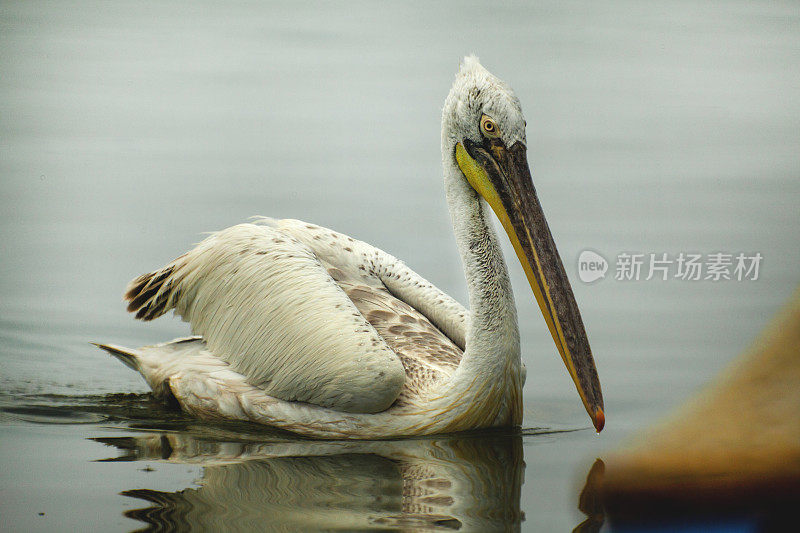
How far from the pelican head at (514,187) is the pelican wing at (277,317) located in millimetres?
649

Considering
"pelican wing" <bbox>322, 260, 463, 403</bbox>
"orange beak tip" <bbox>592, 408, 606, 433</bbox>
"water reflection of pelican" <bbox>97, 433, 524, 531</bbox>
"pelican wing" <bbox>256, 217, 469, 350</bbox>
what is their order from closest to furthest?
1. "water reflection of pelican" <bbox>97, 433, 524, 531</bbox>
2. "orange beak tip" <bbox>592, 408, 606, 433</bbox>
3. "pelican wing" <bbox>322, 260, 463, 403</bbox>
4. "pelican wing" <bbox>256, 217, 469, 350</bbox>

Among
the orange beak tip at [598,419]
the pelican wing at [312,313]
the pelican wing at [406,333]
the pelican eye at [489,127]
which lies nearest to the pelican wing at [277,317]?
the pelican wing at [312,313]

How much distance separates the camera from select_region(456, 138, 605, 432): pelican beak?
3.90m

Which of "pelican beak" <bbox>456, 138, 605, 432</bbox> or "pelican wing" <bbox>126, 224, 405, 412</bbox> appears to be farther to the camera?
"pelican wing" <bbox>126, 224, 405, 412</bbox>

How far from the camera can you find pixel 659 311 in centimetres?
632

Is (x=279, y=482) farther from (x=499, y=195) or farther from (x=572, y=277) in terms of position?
(x=572, y=277)

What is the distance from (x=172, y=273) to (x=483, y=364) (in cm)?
162

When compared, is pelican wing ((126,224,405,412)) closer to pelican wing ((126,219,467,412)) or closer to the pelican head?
pelican wing ((126,219,467,412))

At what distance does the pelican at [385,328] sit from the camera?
3.99 meters

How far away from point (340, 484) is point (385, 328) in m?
1.14

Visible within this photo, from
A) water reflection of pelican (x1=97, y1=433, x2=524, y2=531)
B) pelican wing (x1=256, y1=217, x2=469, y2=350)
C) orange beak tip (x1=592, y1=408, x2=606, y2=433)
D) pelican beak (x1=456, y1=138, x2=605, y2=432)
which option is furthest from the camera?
pelican wing (x1=256, y1=217, x2=469, y2=350)

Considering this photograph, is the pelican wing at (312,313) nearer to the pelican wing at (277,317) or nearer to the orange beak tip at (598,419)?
the pelican wing at (277,317)

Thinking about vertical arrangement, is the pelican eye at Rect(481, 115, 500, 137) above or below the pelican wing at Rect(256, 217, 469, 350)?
above

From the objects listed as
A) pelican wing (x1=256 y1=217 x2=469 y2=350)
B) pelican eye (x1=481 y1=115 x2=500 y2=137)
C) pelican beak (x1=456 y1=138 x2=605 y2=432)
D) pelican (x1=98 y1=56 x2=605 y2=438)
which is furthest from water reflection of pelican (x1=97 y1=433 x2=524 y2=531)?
pelican eye (x1=481 y1=115 x2=500 y2=137)
